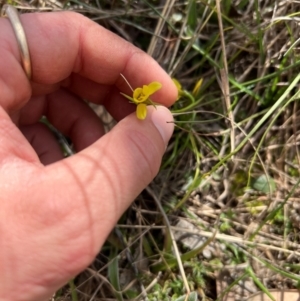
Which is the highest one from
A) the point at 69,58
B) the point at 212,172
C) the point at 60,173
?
the point at 69,58

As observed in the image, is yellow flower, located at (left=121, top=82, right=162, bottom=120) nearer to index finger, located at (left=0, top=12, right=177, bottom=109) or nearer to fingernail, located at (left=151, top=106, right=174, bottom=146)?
fingernail, located at (left=151, top=106, right=174, bottom=146)

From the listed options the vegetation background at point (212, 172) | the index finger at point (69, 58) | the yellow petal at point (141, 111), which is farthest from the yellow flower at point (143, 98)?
the vegetation background at point (212, 172)

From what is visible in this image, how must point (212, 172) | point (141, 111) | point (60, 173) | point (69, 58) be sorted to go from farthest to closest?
point (212, 172), point (69, 58), point (141, 111), point (60, 173)

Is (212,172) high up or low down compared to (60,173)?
down

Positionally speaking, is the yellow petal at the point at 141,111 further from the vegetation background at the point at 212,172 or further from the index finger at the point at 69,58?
the vegetation background at the point at 212,172

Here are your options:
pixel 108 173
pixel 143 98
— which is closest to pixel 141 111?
pixel 143 98

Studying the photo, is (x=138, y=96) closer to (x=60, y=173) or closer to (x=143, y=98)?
(x=143, y=98)
